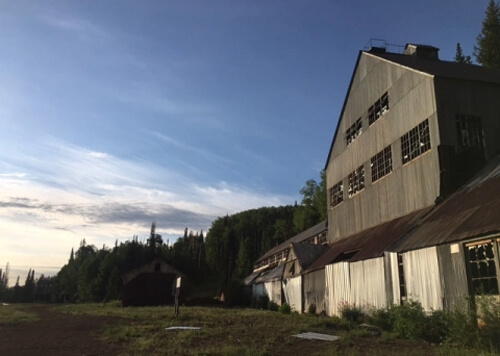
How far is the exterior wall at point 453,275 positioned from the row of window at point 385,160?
6.79 metres

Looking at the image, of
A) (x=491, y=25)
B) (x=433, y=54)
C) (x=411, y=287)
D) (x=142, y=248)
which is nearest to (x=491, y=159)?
(x=411, y=287)

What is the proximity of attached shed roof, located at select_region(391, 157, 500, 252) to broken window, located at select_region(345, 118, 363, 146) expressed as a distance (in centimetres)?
963

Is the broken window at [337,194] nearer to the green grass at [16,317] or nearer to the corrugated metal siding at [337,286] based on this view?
the corrugated metal siding at [337,286]

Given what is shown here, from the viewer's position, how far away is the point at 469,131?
63.5 ft

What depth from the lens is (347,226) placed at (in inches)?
1124

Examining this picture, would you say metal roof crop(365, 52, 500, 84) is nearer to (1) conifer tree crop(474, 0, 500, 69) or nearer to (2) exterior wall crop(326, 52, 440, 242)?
(2) exterior wall crop(326, 52, 440, 242)

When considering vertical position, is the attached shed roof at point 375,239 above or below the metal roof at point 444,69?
below

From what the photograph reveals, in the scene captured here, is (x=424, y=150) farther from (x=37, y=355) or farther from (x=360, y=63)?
(x=37, y=355)

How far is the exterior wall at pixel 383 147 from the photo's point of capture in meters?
19.6

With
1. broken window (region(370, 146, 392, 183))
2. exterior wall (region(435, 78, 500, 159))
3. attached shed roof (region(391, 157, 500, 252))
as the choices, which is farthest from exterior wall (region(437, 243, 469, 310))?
broken window (region(370, 146, 392, 183))

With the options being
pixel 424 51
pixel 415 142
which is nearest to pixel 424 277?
pixel 415 142

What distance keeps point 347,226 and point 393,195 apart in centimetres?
696

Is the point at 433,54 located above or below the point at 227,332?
above

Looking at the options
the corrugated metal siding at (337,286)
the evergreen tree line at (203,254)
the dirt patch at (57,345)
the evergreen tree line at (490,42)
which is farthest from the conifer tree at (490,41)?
the dirt patch at (57,345)
